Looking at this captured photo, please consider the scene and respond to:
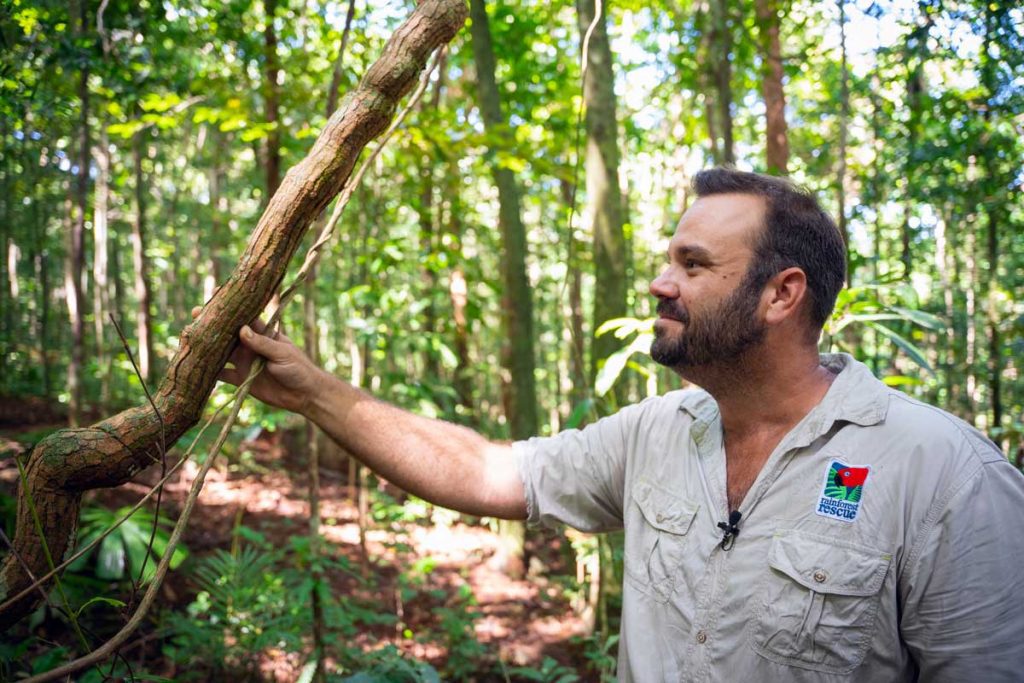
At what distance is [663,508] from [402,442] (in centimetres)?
77

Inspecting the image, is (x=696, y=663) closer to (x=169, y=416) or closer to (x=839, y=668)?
(x=839, y=668)

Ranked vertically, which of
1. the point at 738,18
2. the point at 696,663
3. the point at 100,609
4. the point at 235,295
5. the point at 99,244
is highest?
the point at 738,18

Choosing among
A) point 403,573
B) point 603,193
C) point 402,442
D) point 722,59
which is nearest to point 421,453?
point 402,442

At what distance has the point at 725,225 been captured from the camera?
1.88 metres

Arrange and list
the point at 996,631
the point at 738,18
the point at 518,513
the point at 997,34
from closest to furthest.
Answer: the point at 996,631
the point at 518,513
the point at 997,34
the point at 738,18

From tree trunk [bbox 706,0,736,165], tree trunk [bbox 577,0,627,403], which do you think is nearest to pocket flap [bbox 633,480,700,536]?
tree trunk [bbox 577,0,627,403]

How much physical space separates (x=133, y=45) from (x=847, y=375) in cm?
489

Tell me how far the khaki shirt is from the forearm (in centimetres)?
46

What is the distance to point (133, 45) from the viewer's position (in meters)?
4.59

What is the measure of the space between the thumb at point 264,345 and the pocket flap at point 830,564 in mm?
1312

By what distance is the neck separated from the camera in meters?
1.82

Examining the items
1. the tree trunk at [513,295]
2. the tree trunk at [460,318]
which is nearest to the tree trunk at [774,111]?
the tree trunk at [513,295]

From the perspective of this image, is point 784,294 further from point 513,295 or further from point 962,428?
point 513,295

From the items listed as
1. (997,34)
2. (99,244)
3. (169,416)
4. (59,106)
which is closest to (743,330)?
(169,416)
